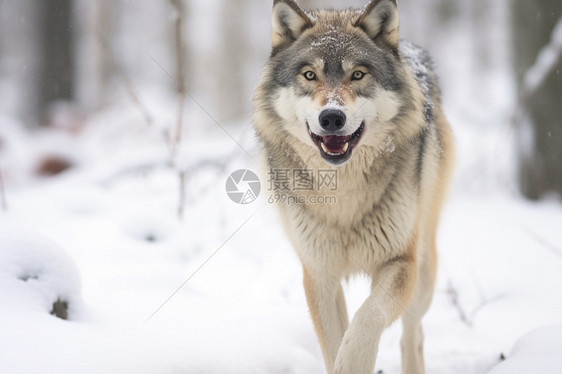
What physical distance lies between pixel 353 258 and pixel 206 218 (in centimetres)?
276

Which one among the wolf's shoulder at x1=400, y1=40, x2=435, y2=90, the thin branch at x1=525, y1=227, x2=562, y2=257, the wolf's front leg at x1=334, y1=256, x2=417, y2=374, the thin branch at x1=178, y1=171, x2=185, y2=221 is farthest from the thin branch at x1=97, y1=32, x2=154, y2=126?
the thin branch at x1=525, y1=227, x2=562, y2=257

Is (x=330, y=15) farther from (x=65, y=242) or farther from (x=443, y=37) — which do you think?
(x=443, y=37)

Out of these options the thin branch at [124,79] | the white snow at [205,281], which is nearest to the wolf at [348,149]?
the white snow at [205,281]

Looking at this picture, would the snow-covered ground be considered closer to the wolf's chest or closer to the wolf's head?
the wolf's chest

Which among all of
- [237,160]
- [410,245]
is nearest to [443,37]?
[237,160]

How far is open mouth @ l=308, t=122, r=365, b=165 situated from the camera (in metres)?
2.38

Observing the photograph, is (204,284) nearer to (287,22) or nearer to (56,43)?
(287,22)

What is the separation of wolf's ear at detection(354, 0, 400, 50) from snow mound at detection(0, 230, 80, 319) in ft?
6.67

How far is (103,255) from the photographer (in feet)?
12.8

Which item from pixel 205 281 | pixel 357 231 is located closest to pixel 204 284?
pixel 205 281

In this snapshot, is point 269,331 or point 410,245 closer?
point 410,245

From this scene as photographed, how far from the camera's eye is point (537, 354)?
2.20 metres

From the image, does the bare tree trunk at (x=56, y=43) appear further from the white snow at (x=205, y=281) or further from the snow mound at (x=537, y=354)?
the snow mound at (x=537, y=354)

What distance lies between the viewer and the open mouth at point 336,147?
2377 mm
